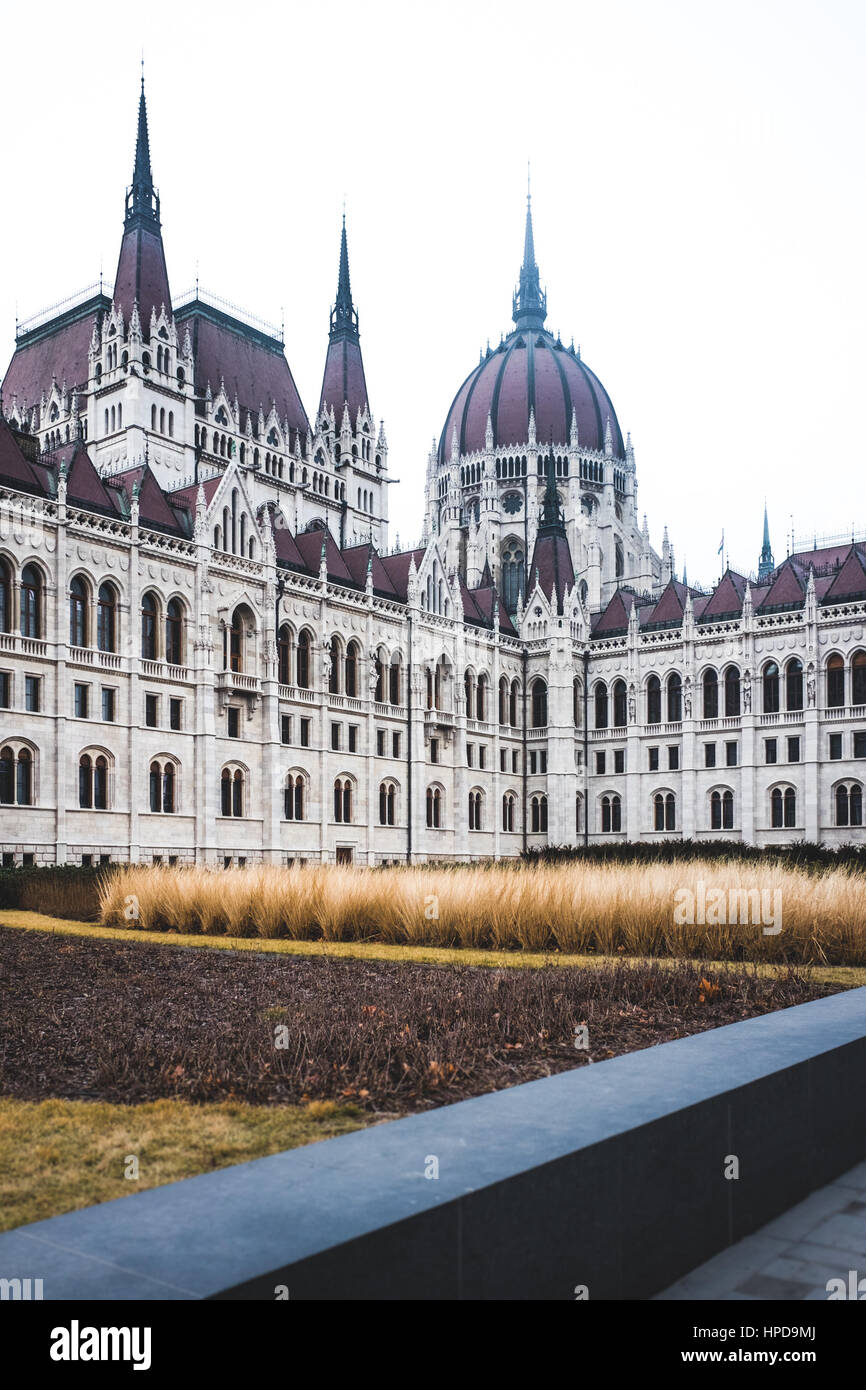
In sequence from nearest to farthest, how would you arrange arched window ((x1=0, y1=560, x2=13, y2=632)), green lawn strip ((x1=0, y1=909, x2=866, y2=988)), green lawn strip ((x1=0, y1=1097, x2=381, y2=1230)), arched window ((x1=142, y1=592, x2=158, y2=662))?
green lawn strip ((x1=0, y1=1097, x2=381, y2=1230))
green lawn strip ((x1=0, y1=909, x2=866, y2=988))
arched window ((x1=0, y1=560, x2=13, y2=632))
arched window ((x1=142, y1=592, x2=158, y2=662))

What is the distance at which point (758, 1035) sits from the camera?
24.1 feet

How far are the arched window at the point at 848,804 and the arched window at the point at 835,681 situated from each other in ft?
13.3

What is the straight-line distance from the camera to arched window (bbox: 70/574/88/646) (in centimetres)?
4100

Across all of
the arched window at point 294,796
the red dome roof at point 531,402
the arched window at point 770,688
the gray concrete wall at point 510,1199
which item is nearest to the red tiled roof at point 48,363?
the arched window at point 294,796

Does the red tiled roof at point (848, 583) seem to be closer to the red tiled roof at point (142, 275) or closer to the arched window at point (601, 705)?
the arched window at point (601, 705)

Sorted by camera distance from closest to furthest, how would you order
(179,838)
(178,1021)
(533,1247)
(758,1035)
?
(533,1247) → (758,1035) → (178,1021) → (179,838)

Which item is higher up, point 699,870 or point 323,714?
point 323,714

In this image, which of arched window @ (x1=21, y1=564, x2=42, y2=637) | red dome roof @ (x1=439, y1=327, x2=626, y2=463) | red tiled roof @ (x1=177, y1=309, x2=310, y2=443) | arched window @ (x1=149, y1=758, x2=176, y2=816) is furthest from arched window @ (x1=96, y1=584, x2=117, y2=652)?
red dome roof @ (x1=439, y1=327, x2=626, y2=463)

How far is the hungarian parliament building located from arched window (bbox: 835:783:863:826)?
19cm

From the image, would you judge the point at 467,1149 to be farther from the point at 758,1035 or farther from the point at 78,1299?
the point at 758,1035

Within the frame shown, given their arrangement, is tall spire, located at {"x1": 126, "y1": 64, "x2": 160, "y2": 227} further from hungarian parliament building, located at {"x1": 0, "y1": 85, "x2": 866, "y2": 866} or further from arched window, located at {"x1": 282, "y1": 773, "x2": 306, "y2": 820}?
arched window, located at {"x1": 282, "y1": 773, "x2": 306, "y2": 820}

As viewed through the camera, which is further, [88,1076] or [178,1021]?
[178,1021]
